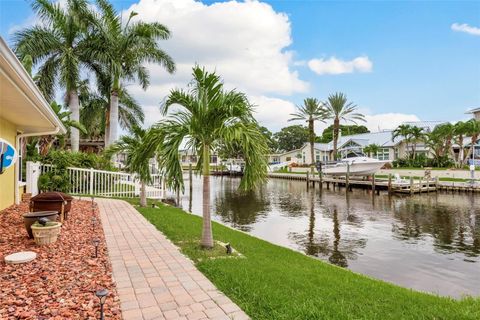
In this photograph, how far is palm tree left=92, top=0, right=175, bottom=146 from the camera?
17672 millimetres

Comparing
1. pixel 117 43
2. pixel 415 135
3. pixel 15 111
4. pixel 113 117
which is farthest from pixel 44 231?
pixel 415 135

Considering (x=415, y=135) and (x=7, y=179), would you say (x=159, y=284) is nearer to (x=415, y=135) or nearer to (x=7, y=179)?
A: (x=7, y=179)

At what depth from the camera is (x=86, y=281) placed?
4.23 meters

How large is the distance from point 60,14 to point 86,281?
18.1 meters

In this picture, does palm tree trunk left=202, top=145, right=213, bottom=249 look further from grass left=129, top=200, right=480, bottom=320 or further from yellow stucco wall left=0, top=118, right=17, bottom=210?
yellow stucco wall left=0, top=118, right=17, bottom=210

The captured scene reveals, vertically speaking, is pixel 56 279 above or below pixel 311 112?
below

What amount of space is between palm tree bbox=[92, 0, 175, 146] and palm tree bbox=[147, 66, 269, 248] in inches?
506

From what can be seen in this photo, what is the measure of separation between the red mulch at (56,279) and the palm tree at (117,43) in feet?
41.2

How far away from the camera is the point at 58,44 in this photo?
684 inches

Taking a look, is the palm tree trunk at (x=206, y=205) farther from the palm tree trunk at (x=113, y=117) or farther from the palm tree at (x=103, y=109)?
the palm tree at (x=103, y=109)

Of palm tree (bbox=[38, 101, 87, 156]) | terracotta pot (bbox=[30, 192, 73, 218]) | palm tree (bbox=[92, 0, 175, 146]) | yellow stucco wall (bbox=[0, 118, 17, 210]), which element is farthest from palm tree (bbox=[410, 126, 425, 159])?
yellow stucco wall (bbox=[0, 118, 17, 210])

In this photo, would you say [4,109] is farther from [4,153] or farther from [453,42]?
[453,42]

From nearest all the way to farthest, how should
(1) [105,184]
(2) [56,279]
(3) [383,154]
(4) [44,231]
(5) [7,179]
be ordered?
(2) [56,279]
(4) [44,231]
(5) [7,179]
(1) [105,184]
(3) [383,154]

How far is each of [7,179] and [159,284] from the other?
22.5ft
